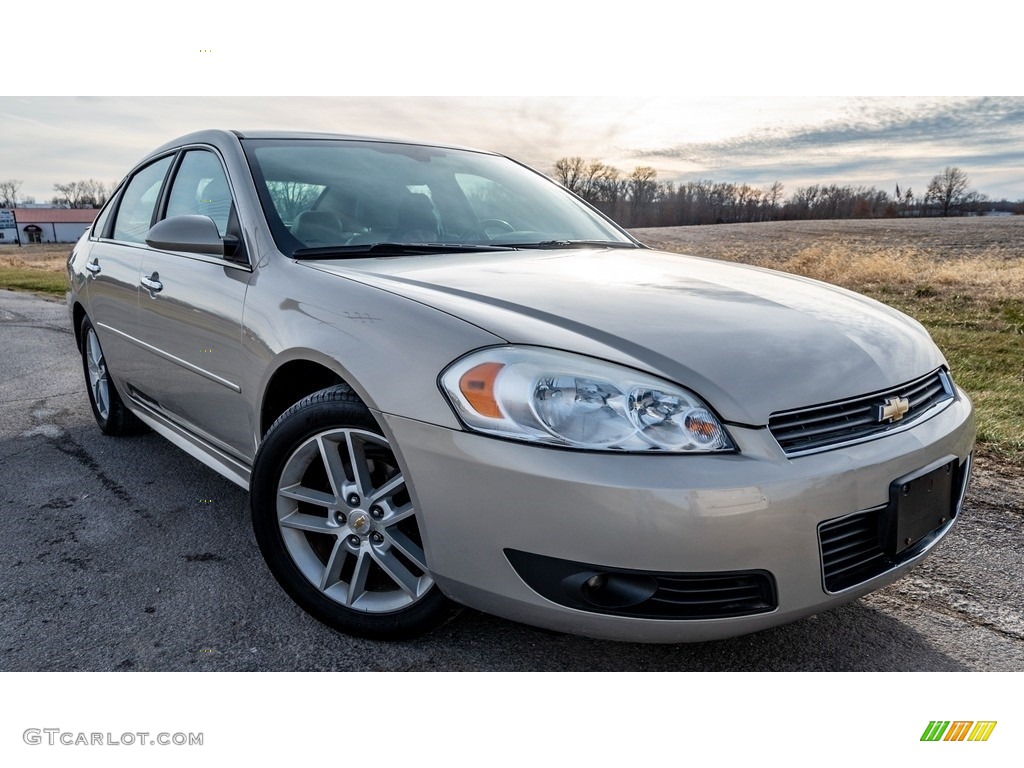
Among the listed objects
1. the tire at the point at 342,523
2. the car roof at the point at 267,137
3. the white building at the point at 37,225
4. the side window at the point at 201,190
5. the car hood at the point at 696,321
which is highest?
the car roof at the point at 267,137

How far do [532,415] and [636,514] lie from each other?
32cm

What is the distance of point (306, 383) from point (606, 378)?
1.12 metres

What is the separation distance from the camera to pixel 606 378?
1833 millimetres

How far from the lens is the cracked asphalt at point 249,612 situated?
2.21 meters

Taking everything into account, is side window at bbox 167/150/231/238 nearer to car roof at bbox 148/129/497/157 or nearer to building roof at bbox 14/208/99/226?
car roof at bbox 148/129/497/157

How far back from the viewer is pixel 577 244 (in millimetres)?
3238

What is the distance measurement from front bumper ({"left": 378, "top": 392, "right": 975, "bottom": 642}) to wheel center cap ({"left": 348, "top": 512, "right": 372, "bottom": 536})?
0.32m

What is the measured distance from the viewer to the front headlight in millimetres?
1774

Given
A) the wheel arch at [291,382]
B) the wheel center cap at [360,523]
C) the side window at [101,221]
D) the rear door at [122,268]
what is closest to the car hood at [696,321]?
the wheel arch at [291,382]

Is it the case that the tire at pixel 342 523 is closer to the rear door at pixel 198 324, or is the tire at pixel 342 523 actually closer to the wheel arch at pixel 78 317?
the rear door at pixel 198 324

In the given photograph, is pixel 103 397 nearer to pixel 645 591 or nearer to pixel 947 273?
pixel 645 591

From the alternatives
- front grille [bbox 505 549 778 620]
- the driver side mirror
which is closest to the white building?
the driver side mirror

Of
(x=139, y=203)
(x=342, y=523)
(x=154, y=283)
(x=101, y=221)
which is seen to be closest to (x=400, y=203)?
(x=154, y=283)
